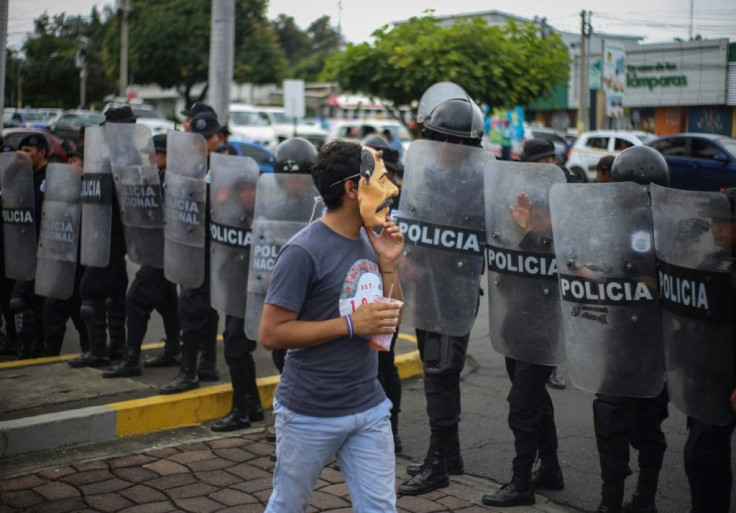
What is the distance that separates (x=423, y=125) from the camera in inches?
185

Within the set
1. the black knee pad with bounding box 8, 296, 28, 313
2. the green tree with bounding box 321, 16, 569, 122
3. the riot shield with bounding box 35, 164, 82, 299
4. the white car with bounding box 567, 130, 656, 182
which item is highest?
the green tree with bounding box 321, 16, 569, 122

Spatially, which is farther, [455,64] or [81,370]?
[455,64]

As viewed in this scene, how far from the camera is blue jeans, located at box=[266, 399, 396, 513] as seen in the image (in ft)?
9.45

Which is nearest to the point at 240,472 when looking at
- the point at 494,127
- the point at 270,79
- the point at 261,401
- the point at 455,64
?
the point at 261,401

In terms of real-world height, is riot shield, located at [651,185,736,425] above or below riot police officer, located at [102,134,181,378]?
above

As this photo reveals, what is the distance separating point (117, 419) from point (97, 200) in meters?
1.86

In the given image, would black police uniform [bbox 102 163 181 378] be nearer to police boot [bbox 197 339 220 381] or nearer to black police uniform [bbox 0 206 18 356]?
police boot [bbox 197 339 220 381]

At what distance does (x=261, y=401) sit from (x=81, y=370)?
56.3 inches

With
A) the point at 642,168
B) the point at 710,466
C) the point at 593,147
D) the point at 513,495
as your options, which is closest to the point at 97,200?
the point at 513,495

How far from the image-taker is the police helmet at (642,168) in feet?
13.6

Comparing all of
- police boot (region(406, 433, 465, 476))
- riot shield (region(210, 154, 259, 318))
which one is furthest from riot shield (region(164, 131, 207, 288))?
police boot (region(406, 433, 465, 476))

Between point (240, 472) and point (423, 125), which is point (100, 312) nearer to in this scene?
point (240, 472)

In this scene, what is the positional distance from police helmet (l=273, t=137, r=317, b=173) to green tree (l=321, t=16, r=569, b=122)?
1164 centimetres

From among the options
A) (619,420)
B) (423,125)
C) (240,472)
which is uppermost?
(423,125)
